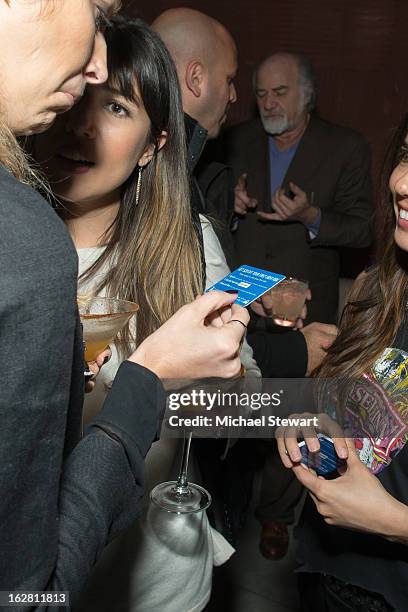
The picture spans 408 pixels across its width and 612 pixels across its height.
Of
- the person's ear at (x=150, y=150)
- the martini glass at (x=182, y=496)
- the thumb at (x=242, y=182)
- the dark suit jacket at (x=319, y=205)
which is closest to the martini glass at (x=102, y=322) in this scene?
the martini glass at (x=182, y=496)

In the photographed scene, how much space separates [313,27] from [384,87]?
1.99 ft

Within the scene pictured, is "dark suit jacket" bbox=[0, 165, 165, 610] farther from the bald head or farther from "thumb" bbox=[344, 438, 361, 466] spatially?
the bald head

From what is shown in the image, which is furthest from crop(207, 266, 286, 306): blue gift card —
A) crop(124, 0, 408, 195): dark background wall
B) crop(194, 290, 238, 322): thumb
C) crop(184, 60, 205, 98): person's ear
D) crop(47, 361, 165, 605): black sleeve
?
crop(124, 0, 408, 195): dark background wall

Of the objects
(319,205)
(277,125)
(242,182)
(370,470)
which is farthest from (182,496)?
(277,125)

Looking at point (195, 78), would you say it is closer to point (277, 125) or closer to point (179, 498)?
point (277, 125)

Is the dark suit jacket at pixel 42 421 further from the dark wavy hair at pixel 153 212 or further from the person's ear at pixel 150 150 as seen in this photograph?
the person's ear at pixel 150 150

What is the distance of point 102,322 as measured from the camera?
1.13 meters

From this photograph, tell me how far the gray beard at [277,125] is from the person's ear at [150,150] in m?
2.09

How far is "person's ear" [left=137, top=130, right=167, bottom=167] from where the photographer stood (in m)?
1.71

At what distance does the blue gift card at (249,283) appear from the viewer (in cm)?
114

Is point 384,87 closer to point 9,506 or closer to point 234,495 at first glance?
point 234,495

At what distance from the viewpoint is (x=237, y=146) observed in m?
3.76

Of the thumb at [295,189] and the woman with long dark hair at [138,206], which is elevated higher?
the woman with long dark hair at [138,206]

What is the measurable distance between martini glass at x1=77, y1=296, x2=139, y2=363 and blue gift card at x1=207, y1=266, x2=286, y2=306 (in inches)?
6.9
